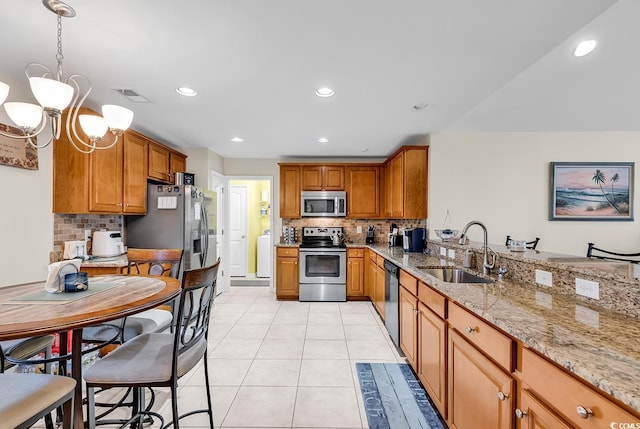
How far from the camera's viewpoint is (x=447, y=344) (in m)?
1.72

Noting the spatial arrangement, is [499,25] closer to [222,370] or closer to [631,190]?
[222,370]

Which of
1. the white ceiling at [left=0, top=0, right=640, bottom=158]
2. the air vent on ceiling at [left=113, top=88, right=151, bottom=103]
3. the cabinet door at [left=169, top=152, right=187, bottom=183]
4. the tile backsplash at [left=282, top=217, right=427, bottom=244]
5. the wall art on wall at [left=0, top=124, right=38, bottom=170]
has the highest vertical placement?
the white ceiling at [left=0, top=0, right=640, bottom=158]

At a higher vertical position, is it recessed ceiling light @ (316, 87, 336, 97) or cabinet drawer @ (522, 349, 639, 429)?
recessed ceiling light @ (316, 87, 336, 97)

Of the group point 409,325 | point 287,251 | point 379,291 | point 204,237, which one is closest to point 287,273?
point 287,251

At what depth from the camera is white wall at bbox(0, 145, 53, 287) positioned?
2207 millimetres

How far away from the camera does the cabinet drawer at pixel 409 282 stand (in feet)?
7.57

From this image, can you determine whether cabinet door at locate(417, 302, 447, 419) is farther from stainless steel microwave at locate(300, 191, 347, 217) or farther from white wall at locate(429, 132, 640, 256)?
stainless steel microwave at locate(300, 191, 347, 217)

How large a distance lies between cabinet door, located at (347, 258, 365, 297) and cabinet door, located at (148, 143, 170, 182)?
2.90 m

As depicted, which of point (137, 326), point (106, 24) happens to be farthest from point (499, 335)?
point (106, 24)

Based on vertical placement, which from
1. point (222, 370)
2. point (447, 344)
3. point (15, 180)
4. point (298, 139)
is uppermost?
point (298, 139)

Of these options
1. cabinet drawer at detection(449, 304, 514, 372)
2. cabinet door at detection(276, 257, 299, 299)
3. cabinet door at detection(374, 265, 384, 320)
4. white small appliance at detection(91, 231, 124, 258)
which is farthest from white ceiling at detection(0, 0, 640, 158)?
cabinet door at detection(276, 257, 299, 299)

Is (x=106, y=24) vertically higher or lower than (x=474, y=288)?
higher

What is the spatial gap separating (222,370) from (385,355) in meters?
1.47

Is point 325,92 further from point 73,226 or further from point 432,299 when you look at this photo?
point 73,226
